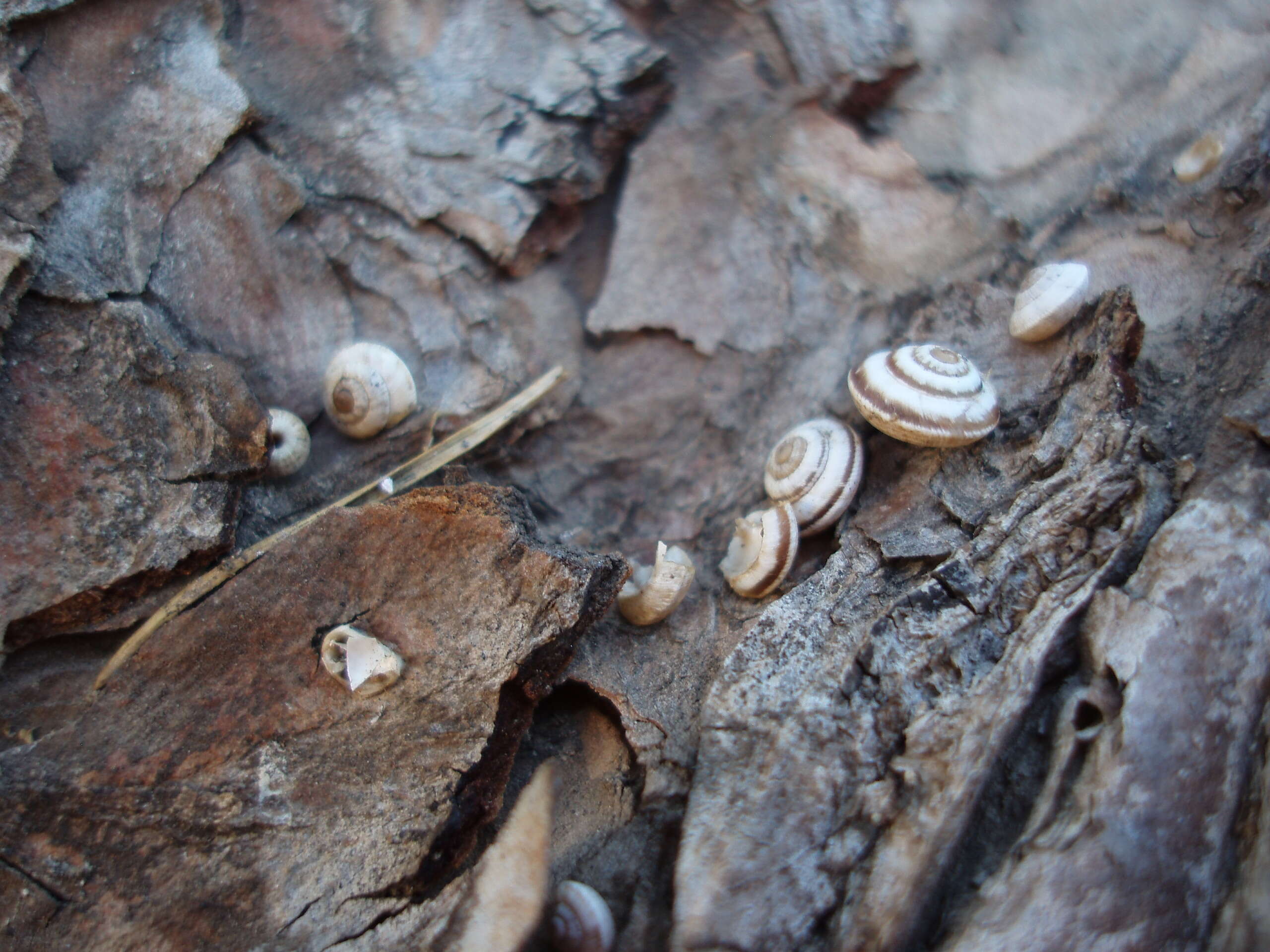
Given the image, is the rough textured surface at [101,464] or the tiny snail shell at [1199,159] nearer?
the rough textured surface at [101,464]

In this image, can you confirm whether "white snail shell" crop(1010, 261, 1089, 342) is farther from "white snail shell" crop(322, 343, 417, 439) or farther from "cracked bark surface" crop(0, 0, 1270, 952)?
"white snail shell" crop(322, 343, 417, 439)

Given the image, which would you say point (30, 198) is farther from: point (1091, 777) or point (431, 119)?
point (1091, 777)

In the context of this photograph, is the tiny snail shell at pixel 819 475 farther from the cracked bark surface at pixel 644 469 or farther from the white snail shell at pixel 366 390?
the white snail shell at pixel 366 390

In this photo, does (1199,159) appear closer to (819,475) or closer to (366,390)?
(819,475)

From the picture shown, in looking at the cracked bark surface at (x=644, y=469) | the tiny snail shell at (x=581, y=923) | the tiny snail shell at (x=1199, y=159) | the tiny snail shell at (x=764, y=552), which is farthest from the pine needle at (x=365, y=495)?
the tiny snail shell at (x=1199, y=159)

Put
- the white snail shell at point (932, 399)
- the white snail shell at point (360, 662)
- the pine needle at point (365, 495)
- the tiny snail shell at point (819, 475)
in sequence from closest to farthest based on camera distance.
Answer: the white snail shell at point (360, 662), the pine needle at point (365, 495), the white snail shell at point (932, 399), the tiny snail shell at point (819, 475)

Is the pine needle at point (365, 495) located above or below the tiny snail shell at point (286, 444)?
below
